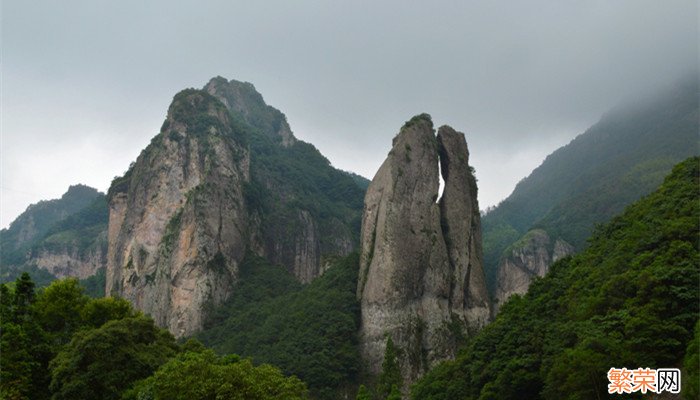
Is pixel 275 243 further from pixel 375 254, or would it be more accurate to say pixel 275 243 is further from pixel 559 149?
pixel 559 149

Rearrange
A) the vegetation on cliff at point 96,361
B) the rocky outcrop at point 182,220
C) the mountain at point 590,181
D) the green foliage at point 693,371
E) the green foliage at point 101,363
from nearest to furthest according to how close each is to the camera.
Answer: the green foliage at point 693,371 → the vegetation on cliff at point 96,361 → the green foliage at point 101,363 → the rocky outcrop at point 182,220 → the mountain at point 590,181

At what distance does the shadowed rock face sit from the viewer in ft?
200

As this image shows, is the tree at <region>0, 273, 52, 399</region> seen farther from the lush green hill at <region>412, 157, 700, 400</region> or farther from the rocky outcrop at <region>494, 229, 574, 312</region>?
the rocky outcrop at <region>494, 229, 574, 312</region>

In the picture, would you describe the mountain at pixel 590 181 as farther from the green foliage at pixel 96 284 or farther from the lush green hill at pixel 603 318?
the green foliage at pixel 96 284

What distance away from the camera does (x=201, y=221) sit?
247 feet

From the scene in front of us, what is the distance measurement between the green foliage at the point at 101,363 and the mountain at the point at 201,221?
142 feet

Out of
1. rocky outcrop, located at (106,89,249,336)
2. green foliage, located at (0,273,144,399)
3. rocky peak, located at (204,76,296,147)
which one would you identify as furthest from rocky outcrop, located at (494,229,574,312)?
green foliage, located at (0,273,144,399)

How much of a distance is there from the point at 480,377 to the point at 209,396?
19.1 m

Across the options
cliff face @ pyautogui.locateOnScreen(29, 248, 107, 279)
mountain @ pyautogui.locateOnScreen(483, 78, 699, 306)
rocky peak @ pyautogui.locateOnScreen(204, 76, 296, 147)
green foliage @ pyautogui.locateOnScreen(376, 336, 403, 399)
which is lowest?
green foliage @ pyautogui.locateOnScreen(376, 336, 403, 399)

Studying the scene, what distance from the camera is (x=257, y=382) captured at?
2244 centimetres

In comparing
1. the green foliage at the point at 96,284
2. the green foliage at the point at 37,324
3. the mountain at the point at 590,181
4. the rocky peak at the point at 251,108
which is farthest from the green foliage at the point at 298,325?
the rocky peak at the point at 251,108

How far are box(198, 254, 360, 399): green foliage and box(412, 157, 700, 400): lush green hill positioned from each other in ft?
48.3

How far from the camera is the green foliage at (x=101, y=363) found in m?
25.9

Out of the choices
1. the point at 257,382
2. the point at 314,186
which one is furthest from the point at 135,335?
the point at 314,186
